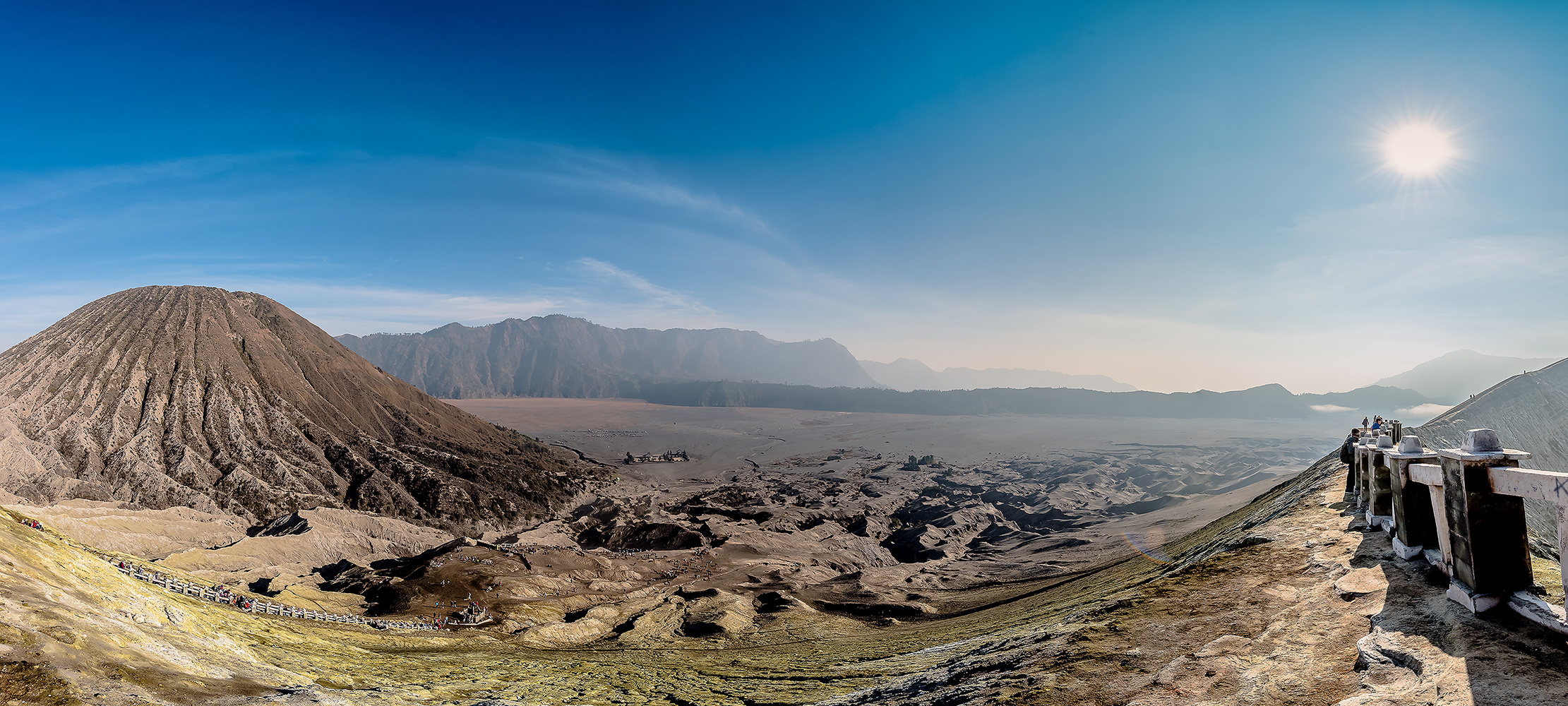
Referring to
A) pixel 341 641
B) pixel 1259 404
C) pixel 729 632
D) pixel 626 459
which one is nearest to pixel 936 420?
pixel 626 459

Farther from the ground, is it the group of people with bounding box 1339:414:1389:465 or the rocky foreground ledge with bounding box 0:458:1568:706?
the group of people with bounding box 1339:414:1389:465

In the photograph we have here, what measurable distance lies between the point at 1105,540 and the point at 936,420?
131399mm

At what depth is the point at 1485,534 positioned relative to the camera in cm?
588

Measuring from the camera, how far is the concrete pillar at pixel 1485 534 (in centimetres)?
579

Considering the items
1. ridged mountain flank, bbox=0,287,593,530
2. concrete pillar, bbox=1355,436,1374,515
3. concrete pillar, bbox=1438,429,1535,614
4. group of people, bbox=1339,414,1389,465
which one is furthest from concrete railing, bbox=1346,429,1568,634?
ridged mountain flank, bbox=0,287,593,530

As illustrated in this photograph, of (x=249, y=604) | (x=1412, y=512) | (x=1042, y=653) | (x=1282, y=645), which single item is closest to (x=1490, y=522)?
(x=1412, y=512)

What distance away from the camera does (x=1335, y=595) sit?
735cm

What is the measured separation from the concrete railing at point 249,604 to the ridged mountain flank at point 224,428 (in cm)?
2791

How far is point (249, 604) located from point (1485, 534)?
28.7 m

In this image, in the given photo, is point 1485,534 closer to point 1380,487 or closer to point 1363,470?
point 1380,487

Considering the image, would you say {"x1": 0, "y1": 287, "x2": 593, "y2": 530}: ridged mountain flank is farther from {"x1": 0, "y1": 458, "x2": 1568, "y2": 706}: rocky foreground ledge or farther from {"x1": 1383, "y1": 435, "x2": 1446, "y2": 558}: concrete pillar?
{"x1": 1383, "y1": 435, "x2": 1446, "y2": 558}: concrete pillar

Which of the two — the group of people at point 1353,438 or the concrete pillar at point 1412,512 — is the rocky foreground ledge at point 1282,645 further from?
the group of people at point 1353,438

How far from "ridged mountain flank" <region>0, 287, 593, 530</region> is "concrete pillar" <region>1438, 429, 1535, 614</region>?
56.0m

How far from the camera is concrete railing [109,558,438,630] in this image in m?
14.0
